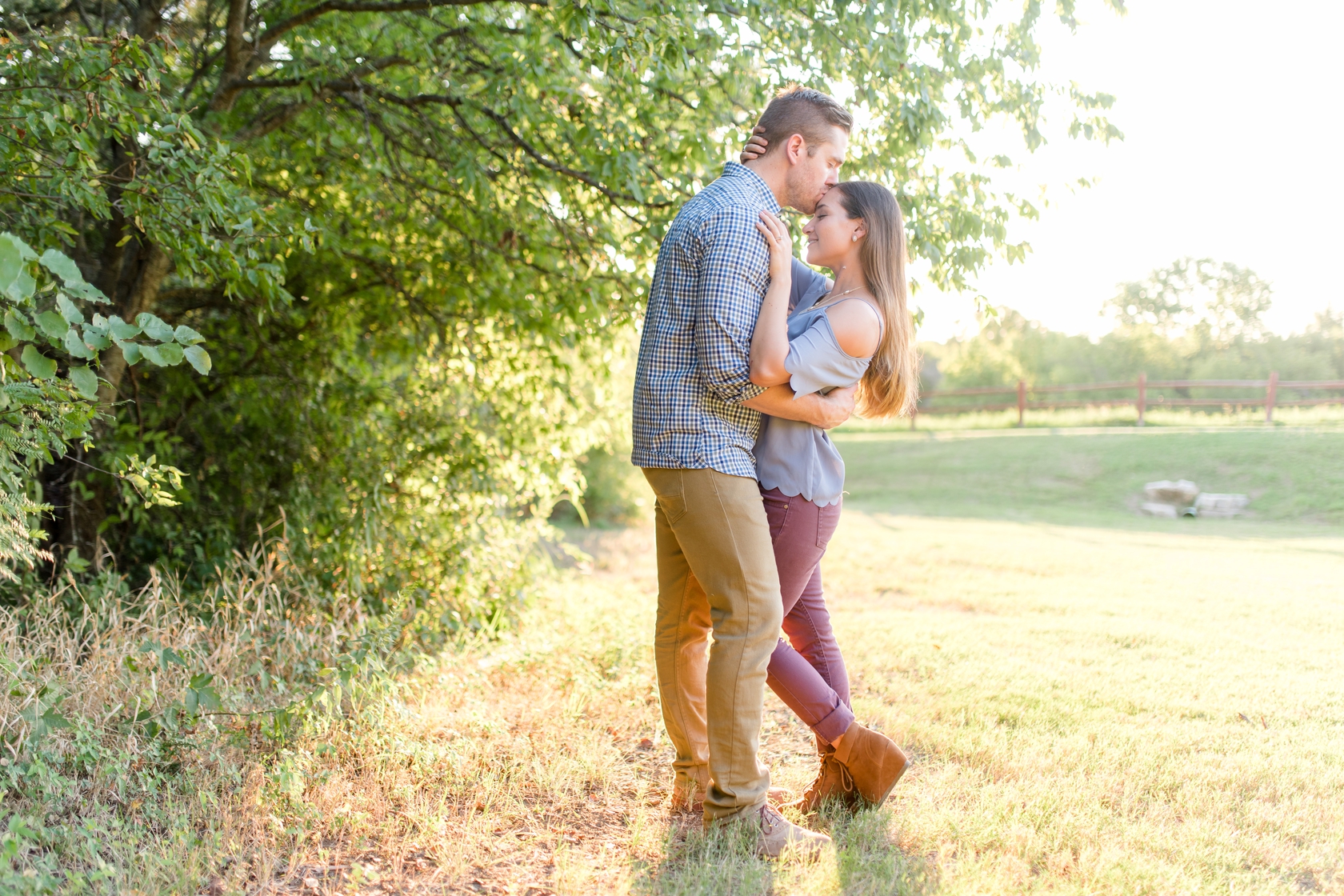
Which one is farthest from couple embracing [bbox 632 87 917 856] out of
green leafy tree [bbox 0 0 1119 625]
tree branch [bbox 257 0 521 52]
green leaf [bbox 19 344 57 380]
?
tree branch [bbox 257 0 521 52]

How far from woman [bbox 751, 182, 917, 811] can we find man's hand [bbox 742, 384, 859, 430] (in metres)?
0.03

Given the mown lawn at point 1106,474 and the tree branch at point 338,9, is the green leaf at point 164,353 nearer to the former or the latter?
the tree branch at point 338,9

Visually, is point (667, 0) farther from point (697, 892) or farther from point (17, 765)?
point (17, 765)

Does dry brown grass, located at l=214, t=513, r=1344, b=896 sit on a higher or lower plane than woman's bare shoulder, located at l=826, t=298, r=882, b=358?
lower

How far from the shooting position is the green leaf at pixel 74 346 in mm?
2246

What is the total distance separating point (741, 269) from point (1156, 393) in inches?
1233

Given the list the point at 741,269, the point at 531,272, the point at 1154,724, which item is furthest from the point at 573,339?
the point at 1154,724

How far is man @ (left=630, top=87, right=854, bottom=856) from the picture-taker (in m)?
2.43

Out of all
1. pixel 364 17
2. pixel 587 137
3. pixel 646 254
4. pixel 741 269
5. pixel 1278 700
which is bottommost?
pixel 1278 700

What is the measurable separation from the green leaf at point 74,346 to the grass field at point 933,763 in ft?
4.28

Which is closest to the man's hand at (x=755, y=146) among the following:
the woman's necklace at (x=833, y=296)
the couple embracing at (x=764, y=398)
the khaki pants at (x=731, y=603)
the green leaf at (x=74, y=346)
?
the couple embracing at (x=764, y=398)

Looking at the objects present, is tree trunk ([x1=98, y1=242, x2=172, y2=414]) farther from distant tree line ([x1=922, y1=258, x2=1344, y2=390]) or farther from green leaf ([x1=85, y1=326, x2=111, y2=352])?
distant tree line ([x1=922, y1=258, x2=1344, y2=390])

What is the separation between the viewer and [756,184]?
2.59m

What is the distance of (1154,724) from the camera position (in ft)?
12.2
